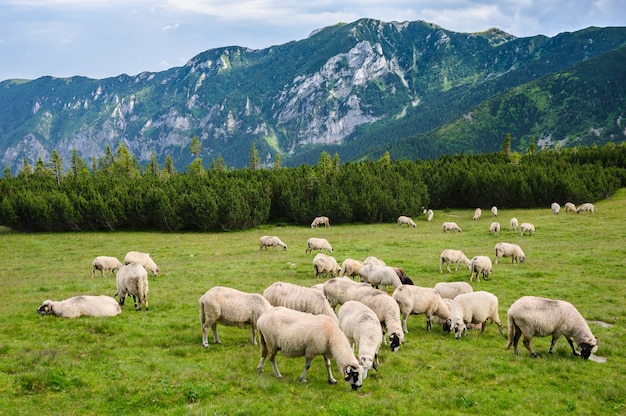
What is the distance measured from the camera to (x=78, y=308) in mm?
19938

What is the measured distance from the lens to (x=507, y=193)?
284ft

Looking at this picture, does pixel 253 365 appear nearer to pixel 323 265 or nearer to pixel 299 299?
pixel 299 299

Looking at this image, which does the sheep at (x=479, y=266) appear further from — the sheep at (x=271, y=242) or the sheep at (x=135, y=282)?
the sheep at (x=271, y=242)

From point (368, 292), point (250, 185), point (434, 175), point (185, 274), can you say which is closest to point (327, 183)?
point (250, 185)

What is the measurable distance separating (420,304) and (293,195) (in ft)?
Answer: 207

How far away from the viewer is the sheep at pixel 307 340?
511 inches

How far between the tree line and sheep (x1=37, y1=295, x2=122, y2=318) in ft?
165

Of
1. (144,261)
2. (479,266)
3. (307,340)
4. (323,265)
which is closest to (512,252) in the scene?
(479,266)

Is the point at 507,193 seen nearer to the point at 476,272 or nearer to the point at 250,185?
the point at 250,185

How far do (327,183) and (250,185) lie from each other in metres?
16.6

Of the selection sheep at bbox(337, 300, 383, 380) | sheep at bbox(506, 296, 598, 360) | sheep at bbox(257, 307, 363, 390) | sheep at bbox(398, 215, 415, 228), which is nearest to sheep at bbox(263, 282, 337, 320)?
sheep at bbox(337, 300, 383, 380)

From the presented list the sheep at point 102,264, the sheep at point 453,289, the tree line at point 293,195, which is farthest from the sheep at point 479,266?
the tree line at point 293,195

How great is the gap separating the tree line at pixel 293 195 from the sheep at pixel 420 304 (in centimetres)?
5451

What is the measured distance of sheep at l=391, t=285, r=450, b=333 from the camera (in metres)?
19.3
